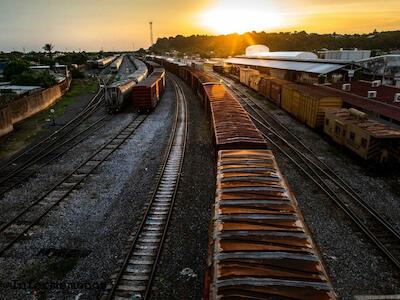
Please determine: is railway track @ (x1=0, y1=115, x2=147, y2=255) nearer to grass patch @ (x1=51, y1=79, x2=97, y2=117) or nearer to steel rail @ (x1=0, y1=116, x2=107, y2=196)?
steel rail @ (x1=0, y1=116, x2=107, y2=196)

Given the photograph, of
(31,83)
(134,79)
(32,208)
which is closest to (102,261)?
(32,208)

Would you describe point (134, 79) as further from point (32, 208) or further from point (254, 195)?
point (254, 195)

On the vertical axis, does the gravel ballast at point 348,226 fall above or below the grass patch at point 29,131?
below

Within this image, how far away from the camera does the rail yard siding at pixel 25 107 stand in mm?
27353

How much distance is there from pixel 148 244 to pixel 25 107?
28156 mm

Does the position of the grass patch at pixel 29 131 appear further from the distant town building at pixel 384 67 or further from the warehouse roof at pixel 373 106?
the distant town building at pixel 384 67

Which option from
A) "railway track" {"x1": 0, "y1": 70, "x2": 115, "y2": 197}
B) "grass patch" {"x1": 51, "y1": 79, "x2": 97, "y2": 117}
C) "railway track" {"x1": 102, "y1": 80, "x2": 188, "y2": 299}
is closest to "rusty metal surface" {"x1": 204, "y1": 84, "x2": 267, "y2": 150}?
"railway track" {"x1": 102, "y1": 80, "x2": 188, "y2": 299}

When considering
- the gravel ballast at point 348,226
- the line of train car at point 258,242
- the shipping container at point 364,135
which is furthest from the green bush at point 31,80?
the line of train car at point 258,242

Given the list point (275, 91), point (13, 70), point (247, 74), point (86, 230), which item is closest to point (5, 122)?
point (86, 230)

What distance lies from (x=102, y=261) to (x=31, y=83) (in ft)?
141

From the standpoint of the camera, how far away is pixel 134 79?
1686 inches

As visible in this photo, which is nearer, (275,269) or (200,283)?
(275,269)

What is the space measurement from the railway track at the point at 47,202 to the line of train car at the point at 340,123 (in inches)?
671

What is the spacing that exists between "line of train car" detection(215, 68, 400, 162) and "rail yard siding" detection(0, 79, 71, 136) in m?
27.8
